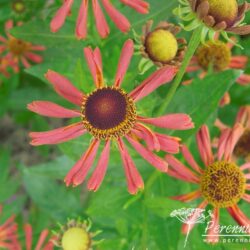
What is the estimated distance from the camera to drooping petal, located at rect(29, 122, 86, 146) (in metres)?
1.07

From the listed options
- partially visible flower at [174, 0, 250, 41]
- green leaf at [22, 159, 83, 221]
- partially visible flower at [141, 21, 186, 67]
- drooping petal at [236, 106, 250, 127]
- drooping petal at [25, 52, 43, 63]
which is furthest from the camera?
drooping petal at [25, 52, 43, 63]

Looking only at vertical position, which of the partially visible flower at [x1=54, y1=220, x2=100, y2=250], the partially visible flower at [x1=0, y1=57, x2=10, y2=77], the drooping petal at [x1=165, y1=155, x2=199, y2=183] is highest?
the partially visible flower at [x1=0, y1=57, x2=10, y2=77]

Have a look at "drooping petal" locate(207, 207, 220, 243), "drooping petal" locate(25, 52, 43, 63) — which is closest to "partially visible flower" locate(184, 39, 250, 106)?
"drooping petal" locate(207, 207, 220, 243)

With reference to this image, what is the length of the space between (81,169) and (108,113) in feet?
0.46

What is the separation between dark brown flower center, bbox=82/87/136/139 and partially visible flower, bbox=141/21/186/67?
0.13 m

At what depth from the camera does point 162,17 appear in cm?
138

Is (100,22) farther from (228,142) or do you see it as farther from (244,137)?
(244,137)

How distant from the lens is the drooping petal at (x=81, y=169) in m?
1.08

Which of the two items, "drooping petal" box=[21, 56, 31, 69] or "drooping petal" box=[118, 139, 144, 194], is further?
"drooping petal" box=[21, 56, 31, 69]

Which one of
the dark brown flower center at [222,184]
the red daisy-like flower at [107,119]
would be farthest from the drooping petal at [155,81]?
the dark brown flower center at [222,184]

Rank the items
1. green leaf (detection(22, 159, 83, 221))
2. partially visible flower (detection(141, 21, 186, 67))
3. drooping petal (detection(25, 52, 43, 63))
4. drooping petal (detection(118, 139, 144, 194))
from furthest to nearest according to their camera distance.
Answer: drooping petal (detection(25, 52, 43, 63))
green leaf (detection(22, 159, 83, 221))
partially visible flower (detection(141, 21, 186, 67))
drooping petal (detection(118, 139, 144, 194))

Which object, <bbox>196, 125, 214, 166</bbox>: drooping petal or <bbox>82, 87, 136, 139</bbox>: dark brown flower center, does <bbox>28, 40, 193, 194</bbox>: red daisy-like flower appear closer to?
<bbox>82, 87, 136, 139</bbox>: dark brown flower center

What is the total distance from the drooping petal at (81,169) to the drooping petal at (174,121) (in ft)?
0.48

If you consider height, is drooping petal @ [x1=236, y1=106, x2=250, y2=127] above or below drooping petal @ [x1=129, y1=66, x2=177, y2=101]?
above
